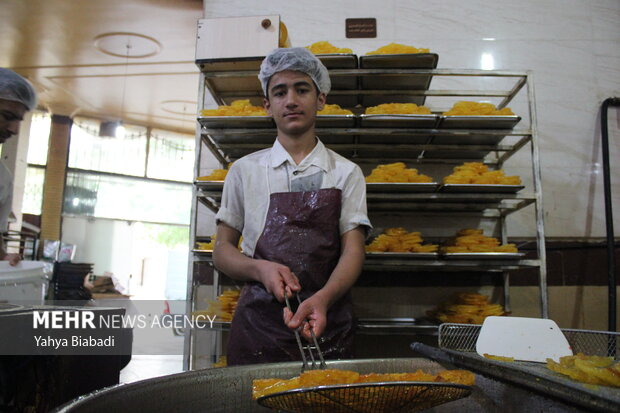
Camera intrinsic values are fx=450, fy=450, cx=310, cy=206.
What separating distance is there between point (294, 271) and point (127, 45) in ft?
19.7

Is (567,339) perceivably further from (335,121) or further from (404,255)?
(335,121)

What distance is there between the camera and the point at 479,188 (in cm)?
258

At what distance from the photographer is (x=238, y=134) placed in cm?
273

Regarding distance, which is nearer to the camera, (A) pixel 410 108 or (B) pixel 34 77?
(A) pixel 410 108

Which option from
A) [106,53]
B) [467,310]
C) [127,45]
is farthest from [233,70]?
[106,53]

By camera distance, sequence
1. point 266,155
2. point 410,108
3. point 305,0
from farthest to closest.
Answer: point 305,0
point 410,108
point 266,155

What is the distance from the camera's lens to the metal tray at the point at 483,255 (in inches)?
99.7

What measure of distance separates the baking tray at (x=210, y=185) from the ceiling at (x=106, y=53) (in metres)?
3.28

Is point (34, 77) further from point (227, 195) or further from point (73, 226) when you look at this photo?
point (227, 195)

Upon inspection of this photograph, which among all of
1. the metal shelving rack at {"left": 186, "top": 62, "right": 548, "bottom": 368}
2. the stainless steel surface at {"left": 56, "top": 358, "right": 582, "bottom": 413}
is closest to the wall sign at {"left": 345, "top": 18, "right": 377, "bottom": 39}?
the metal shelving rack at {"left": 186, "top": 62, "right": 548, "bottom": 368}

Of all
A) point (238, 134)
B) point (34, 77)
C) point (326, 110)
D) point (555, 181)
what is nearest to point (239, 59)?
point (238, 134)

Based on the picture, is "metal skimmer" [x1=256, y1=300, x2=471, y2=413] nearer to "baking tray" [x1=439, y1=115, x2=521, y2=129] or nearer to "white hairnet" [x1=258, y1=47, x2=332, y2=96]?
"white hairnet" [x1=258, y1=47, x2=332, y2=96]

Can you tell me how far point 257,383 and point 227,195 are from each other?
3.40 ft

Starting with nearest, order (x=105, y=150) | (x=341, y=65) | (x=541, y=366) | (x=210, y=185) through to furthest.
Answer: (x=541, y=366) < (x=210, y=185) < (x=341, y=65) < (x=105, y=150)
